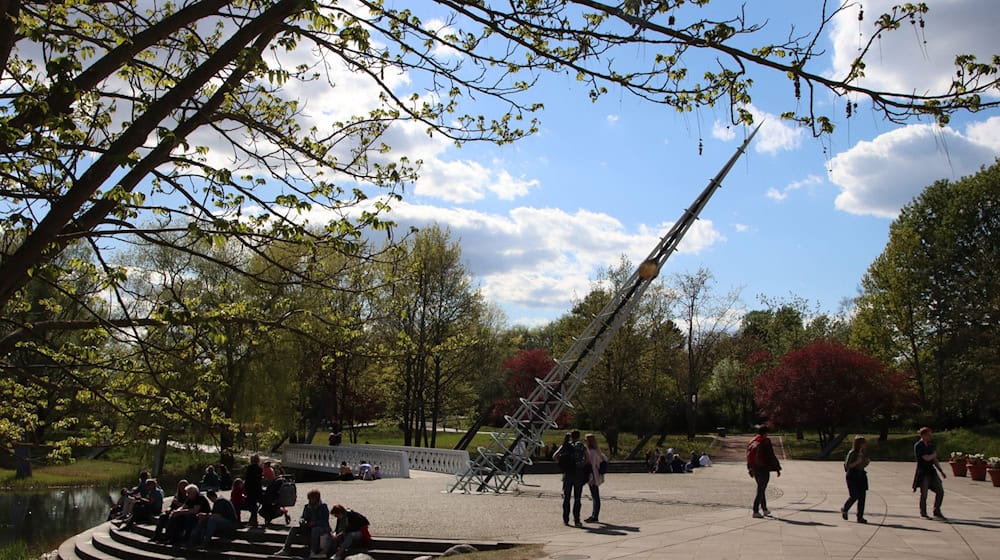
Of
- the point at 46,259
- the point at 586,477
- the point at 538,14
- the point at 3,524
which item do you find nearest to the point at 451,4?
the point at 538,14

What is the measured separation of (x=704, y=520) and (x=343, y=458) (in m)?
21.7

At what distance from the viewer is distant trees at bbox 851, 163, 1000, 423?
40.5 m

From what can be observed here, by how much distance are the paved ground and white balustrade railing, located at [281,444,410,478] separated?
14.4 ft

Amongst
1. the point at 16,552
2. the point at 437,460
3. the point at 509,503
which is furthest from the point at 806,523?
the point at 437,460

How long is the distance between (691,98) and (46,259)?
6255 mm

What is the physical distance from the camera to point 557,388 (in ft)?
79.9

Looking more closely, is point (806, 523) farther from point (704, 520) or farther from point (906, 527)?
point (704, 520)

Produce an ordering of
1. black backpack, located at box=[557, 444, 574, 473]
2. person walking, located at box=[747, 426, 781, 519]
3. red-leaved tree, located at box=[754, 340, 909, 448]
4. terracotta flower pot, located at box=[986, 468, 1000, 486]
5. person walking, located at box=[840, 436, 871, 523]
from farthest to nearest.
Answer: red-leaved tree, located at box=[754, 340, 909, 448] → terracotta flower pot, located at box=[986, 468, 1000, 486] → black backpack, located at box=[557, 444, 574, 473] → person walking, located at box=[747, 426, 781, 519] → person walking, located at box=[840, 436, 871, 523]

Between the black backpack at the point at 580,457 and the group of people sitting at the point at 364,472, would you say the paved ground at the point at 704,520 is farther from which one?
the group of people sitting at the point at 364,472

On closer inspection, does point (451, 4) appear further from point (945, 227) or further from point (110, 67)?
point (945, 227)

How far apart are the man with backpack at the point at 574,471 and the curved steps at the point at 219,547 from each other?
2.27 metres

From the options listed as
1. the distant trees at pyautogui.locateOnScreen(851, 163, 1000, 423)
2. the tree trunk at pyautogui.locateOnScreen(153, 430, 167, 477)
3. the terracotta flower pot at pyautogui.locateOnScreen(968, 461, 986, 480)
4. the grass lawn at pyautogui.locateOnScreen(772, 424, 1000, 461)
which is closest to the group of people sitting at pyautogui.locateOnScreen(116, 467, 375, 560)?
the tree trunk at pyautogui.locateOnScreen(153, 430, 167, 477)

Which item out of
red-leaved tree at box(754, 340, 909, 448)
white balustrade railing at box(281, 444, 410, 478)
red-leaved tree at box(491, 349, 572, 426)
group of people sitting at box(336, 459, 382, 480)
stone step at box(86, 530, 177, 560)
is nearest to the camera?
stone step at box(86, 530, 177, 560)

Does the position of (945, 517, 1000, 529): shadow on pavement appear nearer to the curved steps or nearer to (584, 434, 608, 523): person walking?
(584, 434, 608, 523): person walking
